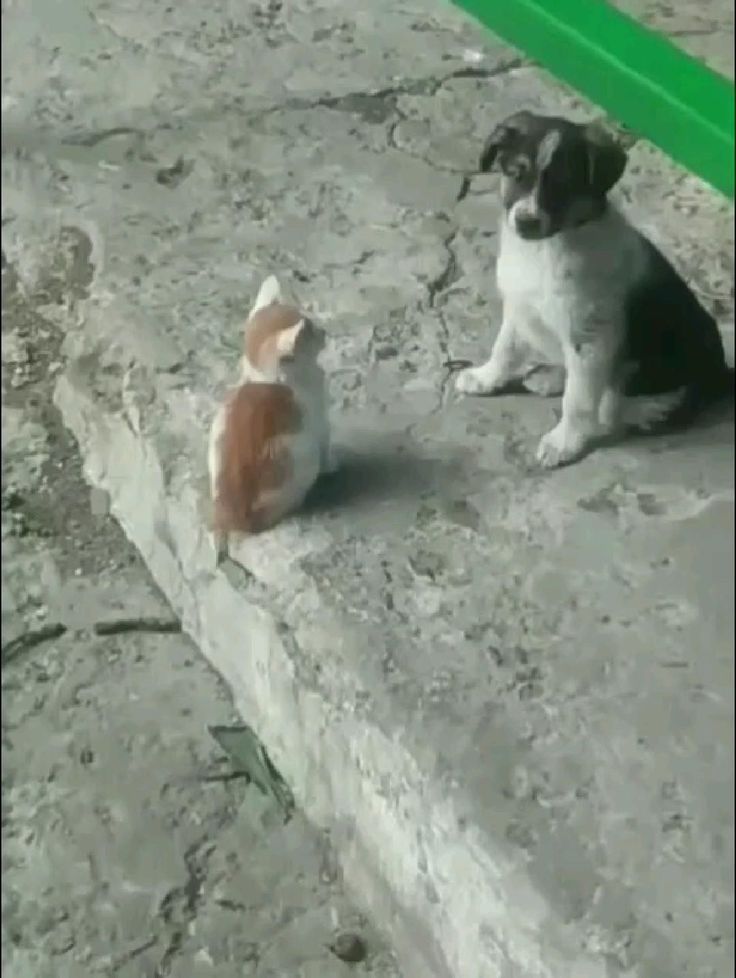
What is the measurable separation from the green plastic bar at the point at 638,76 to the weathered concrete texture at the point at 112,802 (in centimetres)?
44

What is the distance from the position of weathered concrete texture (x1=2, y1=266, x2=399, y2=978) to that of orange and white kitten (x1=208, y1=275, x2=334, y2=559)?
0.37 feet

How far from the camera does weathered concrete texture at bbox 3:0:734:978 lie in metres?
0.69

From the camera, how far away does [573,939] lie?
72 cm

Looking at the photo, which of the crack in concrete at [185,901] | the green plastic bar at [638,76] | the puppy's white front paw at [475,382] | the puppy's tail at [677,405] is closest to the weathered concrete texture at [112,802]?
the crack in concrete at [185,901]

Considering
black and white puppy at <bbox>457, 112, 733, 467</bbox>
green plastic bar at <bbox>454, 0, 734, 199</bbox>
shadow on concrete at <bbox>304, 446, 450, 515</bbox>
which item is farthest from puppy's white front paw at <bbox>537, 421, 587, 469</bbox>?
green plastic bar at <bbox>454, 0, 734, 199</bbox>

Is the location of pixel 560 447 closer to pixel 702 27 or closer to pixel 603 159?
pixel 603 159

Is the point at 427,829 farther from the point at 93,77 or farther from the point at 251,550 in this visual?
the point at 93,77

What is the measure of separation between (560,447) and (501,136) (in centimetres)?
15

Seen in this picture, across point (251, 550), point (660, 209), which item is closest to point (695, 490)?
point (660, 209)

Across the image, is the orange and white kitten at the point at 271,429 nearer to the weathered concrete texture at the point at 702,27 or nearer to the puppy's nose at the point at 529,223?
the puppy's nose at the point at 529,223

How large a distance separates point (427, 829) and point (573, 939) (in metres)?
0.09

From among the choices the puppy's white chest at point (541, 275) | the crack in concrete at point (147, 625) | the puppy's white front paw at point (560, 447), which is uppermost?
the puppy's white chest at point (541, 275)

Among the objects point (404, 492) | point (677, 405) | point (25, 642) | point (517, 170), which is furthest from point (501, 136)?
point (25, 642)

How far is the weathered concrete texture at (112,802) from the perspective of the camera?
89cm
